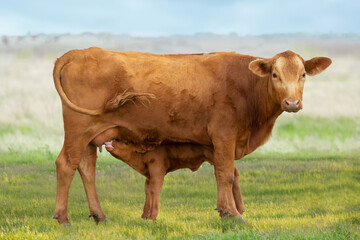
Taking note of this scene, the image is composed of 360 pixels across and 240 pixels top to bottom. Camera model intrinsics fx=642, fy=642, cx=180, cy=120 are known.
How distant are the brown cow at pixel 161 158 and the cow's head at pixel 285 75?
1508 millimetres

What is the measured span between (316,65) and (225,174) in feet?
7.31

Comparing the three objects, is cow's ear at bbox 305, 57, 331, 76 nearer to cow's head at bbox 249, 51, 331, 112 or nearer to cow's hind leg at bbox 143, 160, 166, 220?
cow's head at bbox 249, 51, 331, 112

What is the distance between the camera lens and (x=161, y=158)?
10492 millimetres

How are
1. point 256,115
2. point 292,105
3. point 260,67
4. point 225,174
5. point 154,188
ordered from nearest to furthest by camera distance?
point 292,105 → point 260,67 → point 225,174 → point 256,115 → point 154,188

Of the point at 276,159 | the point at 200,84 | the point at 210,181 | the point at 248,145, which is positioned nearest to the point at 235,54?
the point at 200,84

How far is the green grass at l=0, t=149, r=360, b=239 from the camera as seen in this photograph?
9.19 meters

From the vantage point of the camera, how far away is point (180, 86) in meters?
10.1

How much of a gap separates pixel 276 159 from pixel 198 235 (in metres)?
10.3

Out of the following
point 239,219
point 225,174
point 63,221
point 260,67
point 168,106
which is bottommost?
point 63,221

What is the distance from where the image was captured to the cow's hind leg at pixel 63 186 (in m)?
10.0

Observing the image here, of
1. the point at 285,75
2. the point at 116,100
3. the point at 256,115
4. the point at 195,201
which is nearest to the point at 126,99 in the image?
the point at 116,100

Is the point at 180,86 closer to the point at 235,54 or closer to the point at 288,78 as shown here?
the point at 235,54

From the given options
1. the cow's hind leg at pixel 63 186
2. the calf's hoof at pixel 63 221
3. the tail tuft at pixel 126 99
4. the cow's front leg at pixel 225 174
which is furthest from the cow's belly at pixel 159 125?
the calf's hoof at pixel 63 221

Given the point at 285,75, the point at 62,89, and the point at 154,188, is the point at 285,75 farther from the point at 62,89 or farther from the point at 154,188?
the point at 62,89
